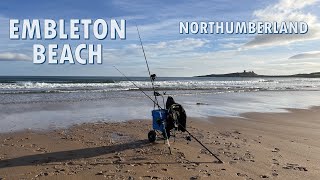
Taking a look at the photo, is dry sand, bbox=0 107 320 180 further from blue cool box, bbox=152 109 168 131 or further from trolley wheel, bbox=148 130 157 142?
blue cool box, bbox=152 109 168 131

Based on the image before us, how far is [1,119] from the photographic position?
11.8 metres

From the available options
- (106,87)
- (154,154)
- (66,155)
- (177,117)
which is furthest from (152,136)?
(106,87)

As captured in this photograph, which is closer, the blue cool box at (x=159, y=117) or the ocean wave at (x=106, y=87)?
the blue cool box at (x=159, y=117)

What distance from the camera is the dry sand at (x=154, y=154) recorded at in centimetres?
582

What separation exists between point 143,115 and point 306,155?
7.14 metres

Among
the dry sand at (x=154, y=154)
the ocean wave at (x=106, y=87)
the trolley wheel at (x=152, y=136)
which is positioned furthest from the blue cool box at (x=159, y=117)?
the ocean wave at (x=106, y=87)

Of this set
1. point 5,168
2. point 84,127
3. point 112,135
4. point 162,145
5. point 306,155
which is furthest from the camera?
point 84,127

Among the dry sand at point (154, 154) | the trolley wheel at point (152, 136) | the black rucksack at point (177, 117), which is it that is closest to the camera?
the dry sand at point (154, 154)

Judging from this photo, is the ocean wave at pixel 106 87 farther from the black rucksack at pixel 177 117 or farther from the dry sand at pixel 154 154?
the black rucksack at pixel 177 117

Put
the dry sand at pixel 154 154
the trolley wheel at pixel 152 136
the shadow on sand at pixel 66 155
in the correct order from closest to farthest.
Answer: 1. the dry sand at pixel 154 154
2. the shadow on sand at pixel 66 155
3. the trolley wheel at pixel 152 136

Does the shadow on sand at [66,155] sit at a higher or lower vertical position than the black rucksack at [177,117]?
lower

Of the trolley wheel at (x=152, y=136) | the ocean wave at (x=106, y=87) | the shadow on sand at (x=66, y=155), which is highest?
the ocean wave at (x=106, y=87)

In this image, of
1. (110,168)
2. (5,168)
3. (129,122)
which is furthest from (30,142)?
(129,122)

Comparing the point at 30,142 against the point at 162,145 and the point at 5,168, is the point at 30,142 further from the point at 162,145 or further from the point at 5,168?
the point at 162,145
